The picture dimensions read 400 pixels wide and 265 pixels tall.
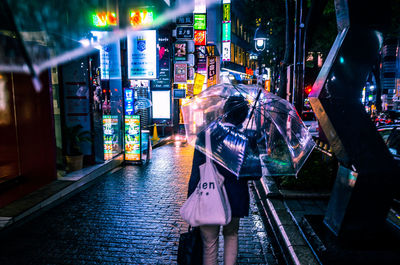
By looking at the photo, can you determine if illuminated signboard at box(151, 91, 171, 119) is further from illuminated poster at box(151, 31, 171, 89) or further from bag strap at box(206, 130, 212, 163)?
bag strap at box(206, 130, 212, 163)

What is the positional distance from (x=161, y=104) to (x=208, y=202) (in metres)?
16.0

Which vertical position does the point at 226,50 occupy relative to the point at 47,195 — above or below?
above

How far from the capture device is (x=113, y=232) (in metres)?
4.64

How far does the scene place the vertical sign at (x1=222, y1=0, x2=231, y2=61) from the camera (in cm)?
2430

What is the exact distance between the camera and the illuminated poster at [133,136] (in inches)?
394

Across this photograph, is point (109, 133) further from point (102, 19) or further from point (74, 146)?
point (102, 19)

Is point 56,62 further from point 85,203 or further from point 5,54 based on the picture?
point 85,203

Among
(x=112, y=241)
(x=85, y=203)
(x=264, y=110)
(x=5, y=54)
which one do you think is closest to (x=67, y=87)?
(x=5, y=54)

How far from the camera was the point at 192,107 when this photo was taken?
12.2ft

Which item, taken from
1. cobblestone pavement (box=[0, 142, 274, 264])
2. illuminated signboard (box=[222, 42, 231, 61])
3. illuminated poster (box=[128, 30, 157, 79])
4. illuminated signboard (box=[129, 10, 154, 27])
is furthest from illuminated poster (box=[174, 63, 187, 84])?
illuminated signboard (box=[222, 42, 231, 61])

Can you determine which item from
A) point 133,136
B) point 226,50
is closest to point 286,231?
point 133,136

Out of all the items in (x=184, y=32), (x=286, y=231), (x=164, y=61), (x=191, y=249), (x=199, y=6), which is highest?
(x=199, y=6)

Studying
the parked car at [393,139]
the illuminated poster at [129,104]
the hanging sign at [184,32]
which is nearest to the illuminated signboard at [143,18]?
the illuminated poster at [129,104]

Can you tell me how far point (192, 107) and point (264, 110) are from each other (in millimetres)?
1027
